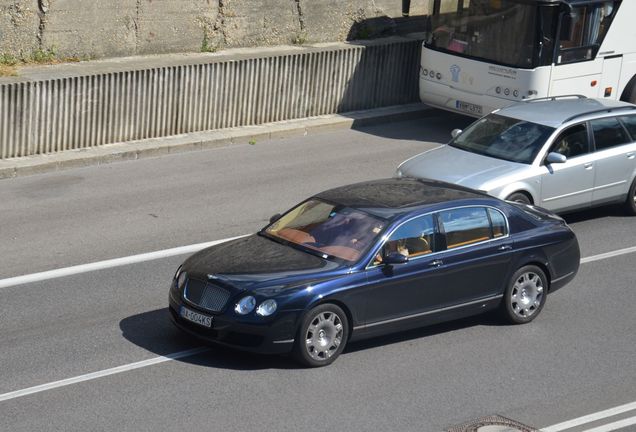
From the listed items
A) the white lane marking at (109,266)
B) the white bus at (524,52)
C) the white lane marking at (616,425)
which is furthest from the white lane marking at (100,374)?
the white bus at (524,52)

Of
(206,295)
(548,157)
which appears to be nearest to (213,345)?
(206,295)

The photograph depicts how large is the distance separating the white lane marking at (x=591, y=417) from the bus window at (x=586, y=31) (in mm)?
11360

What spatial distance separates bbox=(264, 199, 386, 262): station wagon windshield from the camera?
34.8 feet

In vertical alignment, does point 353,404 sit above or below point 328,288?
below

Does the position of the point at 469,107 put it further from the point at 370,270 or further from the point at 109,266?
the point at 370,270

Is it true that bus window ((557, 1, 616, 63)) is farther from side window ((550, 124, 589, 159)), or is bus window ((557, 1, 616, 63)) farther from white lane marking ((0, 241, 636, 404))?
white lane marking ((0, 241, 636, 404))

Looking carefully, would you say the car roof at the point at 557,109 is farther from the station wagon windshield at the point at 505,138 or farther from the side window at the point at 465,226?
the side window at the point at 465,226

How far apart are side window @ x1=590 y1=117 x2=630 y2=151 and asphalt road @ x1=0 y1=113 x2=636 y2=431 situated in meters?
1.09

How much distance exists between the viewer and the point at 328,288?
10.1 metres

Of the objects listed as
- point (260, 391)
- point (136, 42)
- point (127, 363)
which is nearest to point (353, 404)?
point (260, 391)

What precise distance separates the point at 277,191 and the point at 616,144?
194 inches

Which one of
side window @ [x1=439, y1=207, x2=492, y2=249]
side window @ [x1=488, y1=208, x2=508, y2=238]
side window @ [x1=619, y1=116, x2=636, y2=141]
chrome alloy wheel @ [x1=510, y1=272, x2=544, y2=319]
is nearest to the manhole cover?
side window @ [x1=439, y1=207, x2=492, y2=249]

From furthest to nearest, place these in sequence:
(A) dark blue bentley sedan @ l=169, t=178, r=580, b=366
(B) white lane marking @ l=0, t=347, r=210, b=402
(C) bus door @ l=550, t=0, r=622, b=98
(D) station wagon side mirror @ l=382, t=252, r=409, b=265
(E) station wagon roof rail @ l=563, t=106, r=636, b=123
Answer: (C) bus door @ l=550, t=0, r=622, b=98 → (E) station wagon roof rail @ l=563, t=106, r=636, b=123 → (D) station wagon side mirror @ l=382, t=252, r=409, b=265 → (A) dark blue bentley sedan @ l=169, t=178, r=580, b=366 → (B) white lane marking @ l=0, t=347, r=210, b=402

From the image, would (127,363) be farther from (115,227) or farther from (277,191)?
(277,191)
